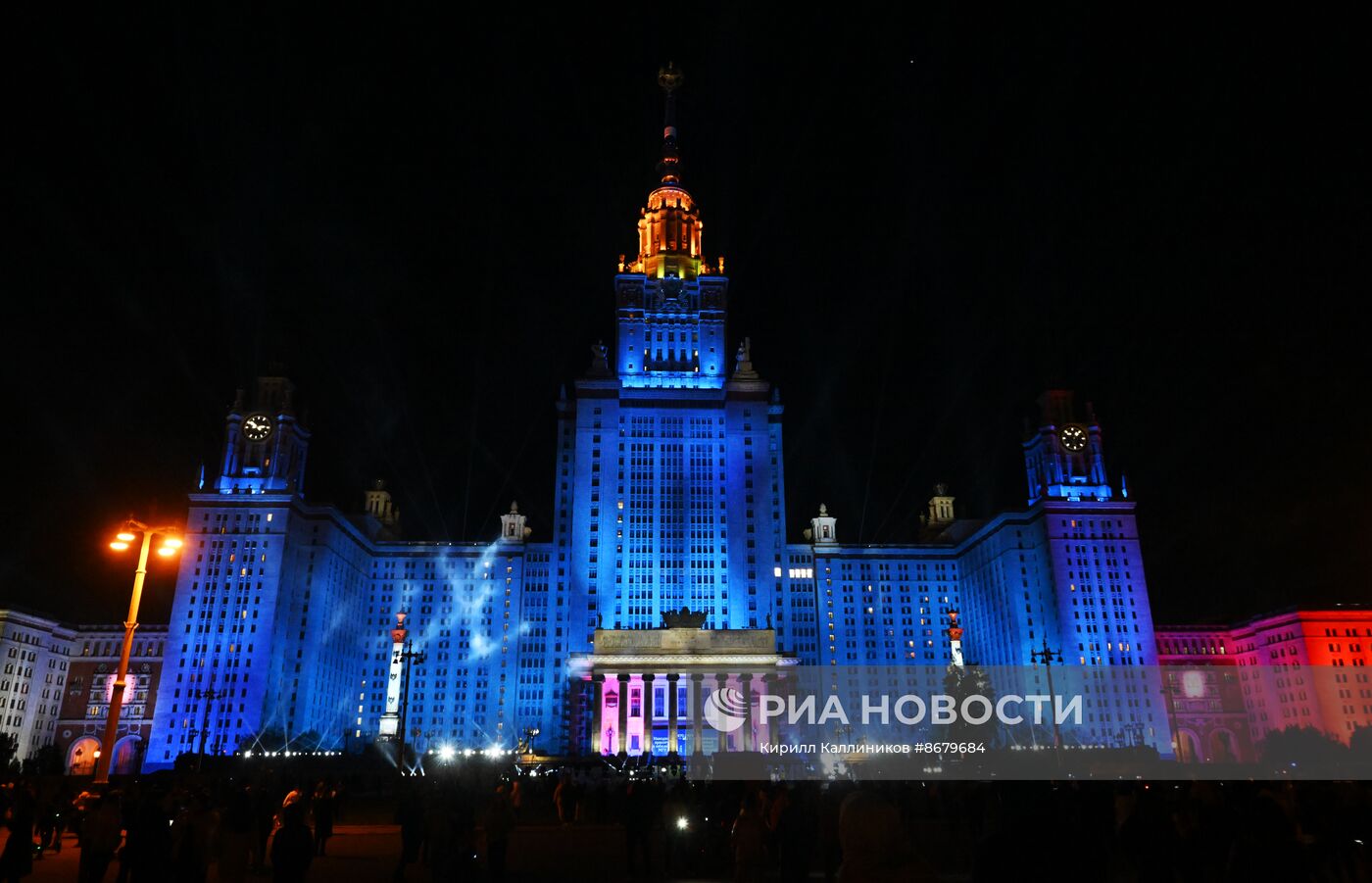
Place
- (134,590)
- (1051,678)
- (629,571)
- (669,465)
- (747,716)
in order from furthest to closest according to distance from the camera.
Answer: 1. (669,465)
2. (629,571)
3. (747,716)
4. (1051,678)
5. (134,590)

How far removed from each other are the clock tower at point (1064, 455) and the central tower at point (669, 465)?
41.1m

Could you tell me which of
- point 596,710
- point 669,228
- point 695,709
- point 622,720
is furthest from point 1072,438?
point 596,710

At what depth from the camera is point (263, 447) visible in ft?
399

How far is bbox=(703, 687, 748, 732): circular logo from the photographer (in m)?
92.3

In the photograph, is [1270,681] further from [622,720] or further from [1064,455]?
[622,720]

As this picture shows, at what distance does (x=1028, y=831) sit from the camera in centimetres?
477

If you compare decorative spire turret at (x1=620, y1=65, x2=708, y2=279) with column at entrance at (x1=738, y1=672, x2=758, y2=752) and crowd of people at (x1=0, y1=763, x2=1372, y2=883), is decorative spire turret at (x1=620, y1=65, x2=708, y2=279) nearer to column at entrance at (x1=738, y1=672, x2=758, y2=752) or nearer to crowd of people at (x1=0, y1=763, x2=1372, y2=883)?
column at entrance at (x1=738, y1=672, x2=758, y2=752)

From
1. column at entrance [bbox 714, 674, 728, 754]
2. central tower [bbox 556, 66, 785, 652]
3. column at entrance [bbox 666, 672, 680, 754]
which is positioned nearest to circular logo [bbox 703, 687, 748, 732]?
column at entrance [bbox 714, 674, 728, 754]

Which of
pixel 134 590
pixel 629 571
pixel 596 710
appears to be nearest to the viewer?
pixel 134 590

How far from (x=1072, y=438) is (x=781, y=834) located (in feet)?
425

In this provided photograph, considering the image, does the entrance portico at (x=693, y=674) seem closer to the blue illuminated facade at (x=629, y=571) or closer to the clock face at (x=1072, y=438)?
the blue illuminated facade at (x=629, y=571)

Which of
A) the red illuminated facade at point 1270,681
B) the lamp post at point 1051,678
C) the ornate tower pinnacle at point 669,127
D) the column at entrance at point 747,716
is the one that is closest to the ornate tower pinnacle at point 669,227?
the ornate tower pinnacle at point 669,127

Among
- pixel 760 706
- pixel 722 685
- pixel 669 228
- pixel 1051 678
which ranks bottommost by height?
pixel 760 706

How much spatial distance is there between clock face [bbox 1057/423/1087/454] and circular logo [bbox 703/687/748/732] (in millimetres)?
68224
